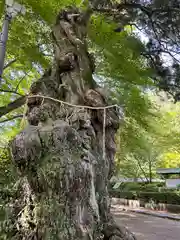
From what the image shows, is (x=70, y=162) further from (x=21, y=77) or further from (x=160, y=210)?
(x=160, y=210)

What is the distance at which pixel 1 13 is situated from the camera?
5.71m

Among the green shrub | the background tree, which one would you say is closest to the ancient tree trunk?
the background tree

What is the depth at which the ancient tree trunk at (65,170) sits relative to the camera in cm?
236

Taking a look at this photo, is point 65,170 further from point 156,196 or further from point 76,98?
point 156,196

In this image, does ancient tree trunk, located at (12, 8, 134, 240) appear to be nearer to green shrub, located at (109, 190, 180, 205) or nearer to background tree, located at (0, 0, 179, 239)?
background tree, located at (0, 0, 179, 239)

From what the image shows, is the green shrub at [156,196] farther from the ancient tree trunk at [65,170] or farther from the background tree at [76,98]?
the ancient tree trunk at [65,170]

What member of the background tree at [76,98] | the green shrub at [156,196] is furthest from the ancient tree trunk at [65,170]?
the green shrub at [156,196]

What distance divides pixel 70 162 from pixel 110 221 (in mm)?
1068

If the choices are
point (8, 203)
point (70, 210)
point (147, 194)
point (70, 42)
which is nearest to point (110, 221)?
point (70, 210)

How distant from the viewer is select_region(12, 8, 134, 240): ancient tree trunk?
2.36 metres

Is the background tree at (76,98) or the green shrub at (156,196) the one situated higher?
the background tree at (76,98)

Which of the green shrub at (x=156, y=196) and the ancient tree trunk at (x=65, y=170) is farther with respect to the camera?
the green shrub at (x=156, y=196)

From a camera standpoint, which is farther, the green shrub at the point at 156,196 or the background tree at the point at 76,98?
the green shrub at the point at 156,196

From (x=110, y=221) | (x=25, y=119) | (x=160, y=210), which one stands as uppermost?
(x=25, y=119)
